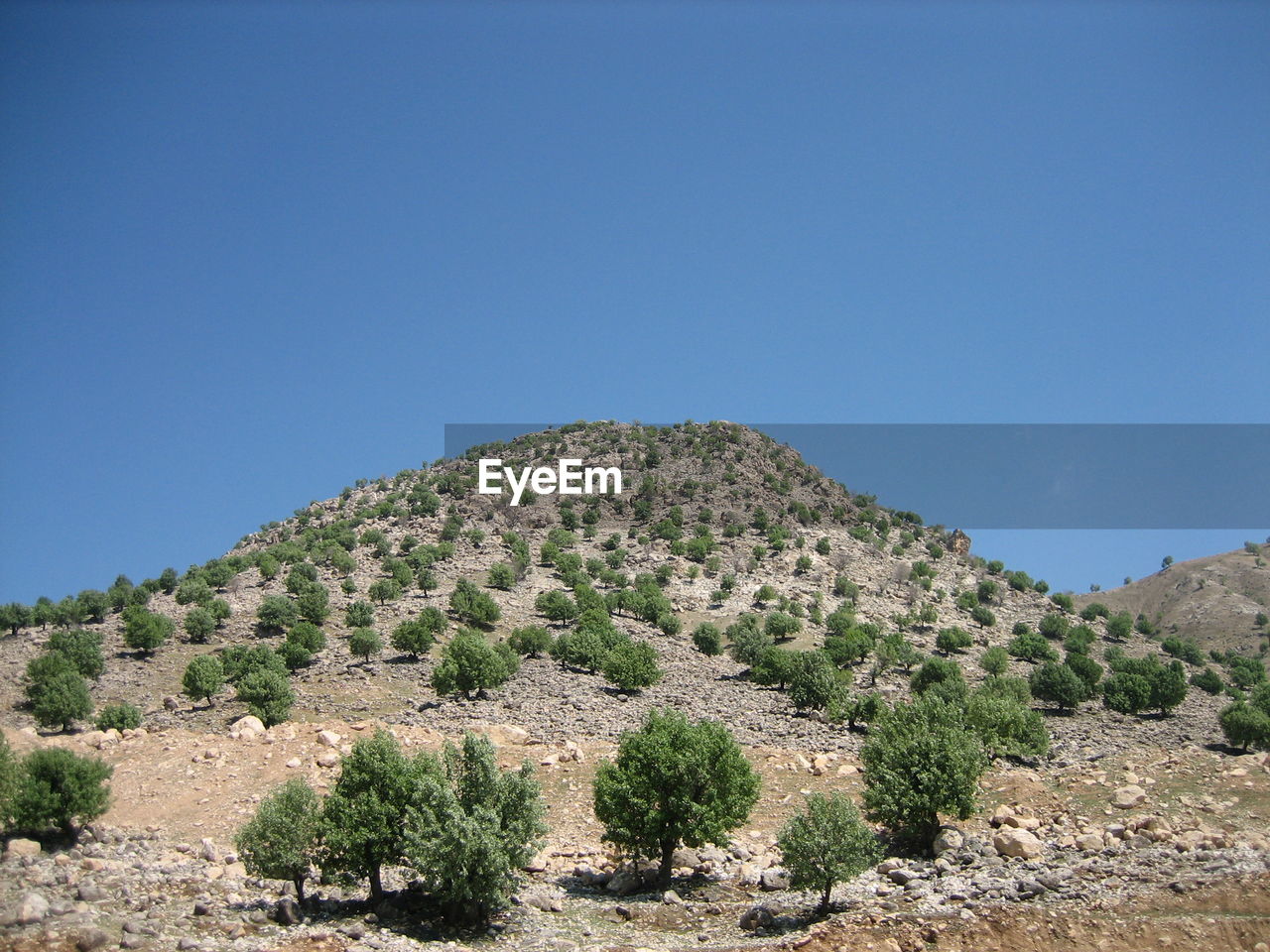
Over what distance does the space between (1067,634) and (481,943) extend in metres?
88.8

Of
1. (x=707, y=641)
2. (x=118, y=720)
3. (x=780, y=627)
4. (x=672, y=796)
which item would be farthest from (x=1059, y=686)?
(x=118, y=720)

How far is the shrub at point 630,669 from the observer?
60.2 meters

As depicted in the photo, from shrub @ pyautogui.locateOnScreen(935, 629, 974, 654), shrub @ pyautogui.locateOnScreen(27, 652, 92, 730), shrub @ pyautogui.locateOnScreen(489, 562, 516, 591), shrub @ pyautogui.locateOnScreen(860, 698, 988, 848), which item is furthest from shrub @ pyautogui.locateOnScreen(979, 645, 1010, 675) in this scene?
shrub @ pyautogui.locateOnScreen(27, 652, 92, 730)

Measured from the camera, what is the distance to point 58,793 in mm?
26844

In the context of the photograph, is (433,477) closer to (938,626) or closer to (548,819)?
(938,626)

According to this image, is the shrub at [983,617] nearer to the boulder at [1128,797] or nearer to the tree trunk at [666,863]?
the boulder at [1128,797]

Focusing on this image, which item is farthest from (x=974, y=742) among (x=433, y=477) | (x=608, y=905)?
(x=433, y=477)

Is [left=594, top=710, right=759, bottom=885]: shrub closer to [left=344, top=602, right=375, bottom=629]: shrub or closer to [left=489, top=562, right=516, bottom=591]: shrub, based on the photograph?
[left=344, top=602, right=375, bottom=629]: shrub

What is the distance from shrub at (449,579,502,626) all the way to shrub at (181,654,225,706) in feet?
83.6

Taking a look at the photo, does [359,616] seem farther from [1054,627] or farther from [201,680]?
[1054,627]

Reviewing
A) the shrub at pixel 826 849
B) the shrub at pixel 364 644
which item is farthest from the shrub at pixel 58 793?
the shrub at pixel 364 644

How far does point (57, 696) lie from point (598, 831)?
3193 centimetres

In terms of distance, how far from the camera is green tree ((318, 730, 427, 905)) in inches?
954

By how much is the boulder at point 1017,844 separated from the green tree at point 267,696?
3660 centimetres
